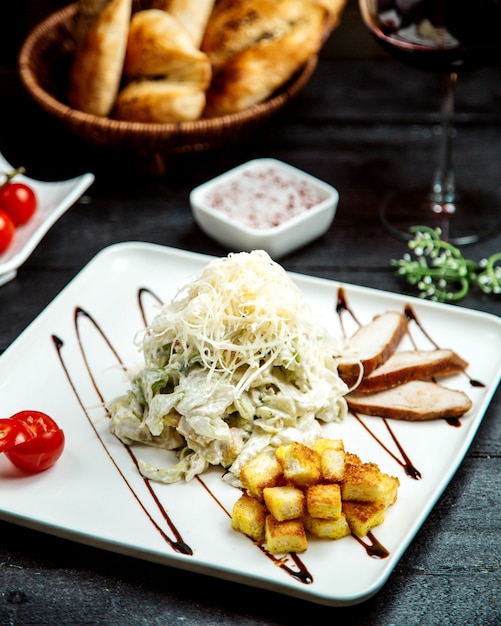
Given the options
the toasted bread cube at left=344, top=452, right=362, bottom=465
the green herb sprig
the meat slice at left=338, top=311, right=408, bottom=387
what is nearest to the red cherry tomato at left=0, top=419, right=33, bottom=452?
the toasted bread cube at left=344, top=452, right=362, bottom=465

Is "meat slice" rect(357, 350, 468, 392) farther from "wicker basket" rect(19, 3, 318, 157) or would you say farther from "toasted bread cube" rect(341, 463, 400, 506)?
"wicker basket" rect(19, 3, 318, 157)

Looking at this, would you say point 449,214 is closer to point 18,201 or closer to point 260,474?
point 18,201

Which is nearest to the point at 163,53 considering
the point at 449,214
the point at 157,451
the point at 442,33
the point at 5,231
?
the point at 5,231

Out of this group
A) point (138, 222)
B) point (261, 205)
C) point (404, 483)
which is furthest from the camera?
point (138, 222)

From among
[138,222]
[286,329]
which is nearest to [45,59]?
[138,222]

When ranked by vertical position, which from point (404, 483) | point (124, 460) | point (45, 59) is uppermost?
point (45, 59)

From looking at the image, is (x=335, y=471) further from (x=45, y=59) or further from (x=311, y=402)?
(x=45, y=59)
